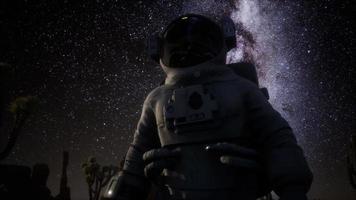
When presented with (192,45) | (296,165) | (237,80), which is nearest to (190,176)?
(296,165)

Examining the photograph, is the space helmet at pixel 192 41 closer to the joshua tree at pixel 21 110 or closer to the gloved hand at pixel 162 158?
the gloved hand at pixel 162 158

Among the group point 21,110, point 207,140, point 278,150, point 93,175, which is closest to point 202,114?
point 207,140

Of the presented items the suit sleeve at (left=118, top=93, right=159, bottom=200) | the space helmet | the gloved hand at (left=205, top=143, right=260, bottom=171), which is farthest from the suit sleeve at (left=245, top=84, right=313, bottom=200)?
the suit sleeve at (left=118, top=93, right=159, bottom=200)

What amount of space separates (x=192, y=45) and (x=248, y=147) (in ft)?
3.24

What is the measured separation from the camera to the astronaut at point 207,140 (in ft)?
5.74

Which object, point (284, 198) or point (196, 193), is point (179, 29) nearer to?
point (196, 193)

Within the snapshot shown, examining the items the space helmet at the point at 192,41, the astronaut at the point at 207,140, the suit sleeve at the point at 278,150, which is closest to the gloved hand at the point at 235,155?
the astronaut at the point at 207,140

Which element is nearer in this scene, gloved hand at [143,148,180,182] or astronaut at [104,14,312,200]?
astronaut at [104,14,312,200]

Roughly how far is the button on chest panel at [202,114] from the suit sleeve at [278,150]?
13cm

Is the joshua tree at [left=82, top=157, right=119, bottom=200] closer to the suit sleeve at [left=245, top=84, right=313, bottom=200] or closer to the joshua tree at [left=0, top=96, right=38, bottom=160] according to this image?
the joshua tree at [left=0, top=96, right=38, bottom=160]

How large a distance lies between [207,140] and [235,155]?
24 centimetres

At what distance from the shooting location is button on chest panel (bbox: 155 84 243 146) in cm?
191

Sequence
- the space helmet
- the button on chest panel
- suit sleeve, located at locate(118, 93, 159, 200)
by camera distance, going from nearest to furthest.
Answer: the button on chest panel → suit sleeve, located at locate(118, 93, 159, 200) → the space helmet

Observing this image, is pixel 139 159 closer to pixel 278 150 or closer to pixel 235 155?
pixel 235 155
